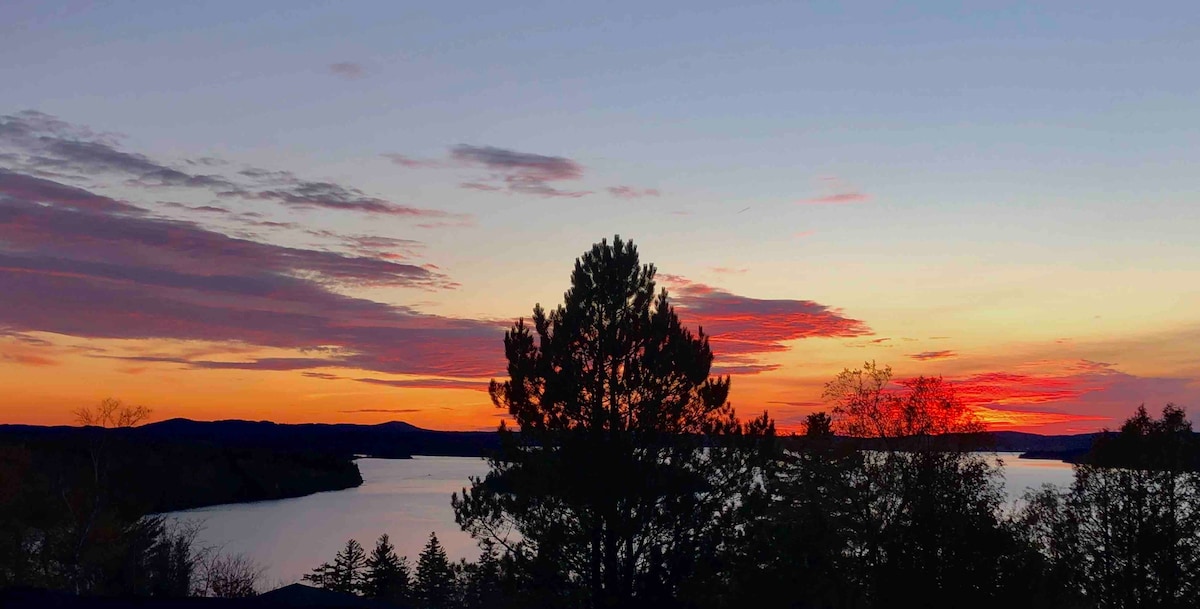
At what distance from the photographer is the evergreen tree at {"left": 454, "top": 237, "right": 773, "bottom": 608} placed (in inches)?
1129

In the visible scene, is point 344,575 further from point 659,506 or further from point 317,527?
point 659,506

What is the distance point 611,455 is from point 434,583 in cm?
5649

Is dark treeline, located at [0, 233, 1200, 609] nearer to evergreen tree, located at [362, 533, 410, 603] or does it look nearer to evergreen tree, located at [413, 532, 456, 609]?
evergreen tree, located at [413, 532, 456, 609]

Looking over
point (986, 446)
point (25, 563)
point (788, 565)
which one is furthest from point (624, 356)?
point (25, 563)

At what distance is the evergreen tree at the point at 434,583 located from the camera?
74688 mm

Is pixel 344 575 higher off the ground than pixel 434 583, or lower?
higher

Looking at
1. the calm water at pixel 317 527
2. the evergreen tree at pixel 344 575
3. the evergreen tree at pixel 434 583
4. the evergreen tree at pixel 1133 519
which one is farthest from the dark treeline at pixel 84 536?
the evergreen tree at pixel 1133 519

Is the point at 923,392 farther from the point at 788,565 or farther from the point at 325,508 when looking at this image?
the point at 325,508

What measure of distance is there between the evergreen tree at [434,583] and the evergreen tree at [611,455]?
44429 mm

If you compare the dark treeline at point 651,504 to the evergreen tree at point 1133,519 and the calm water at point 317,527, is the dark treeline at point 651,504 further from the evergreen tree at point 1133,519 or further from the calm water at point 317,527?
the calm water at point 317,527

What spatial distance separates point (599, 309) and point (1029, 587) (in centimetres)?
1438

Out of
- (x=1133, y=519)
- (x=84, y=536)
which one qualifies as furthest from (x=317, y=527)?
(x=1133, y=519)

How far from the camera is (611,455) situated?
28.6 metres

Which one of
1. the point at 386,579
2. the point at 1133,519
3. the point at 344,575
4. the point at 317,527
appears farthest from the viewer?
the point at 317,527
